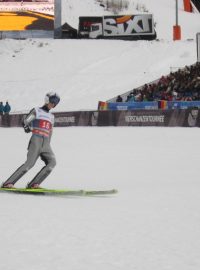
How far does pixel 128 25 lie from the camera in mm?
56625

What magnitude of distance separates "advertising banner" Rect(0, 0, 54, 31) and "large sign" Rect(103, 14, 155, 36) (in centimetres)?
464

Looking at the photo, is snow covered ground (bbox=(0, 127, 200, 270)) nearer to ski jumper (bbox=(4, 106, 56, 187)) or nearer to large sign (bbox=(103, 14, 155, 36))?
ski jumper (bbox=(4, 106, 56, 187))

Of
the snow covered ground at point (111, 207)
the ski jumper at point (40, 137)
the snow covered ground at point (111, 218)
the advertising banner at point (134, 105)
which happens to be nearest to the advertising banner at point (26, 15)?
the advertising banner at point (134, 105)

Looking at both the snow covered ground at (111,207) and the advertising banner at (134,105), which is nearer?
the snow covered ground at (111,207)

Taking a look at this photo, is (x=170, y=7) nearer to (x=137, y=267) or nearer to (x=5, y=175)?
(x=5, y=175)

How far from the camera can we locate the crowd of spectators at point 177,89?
32.1 m

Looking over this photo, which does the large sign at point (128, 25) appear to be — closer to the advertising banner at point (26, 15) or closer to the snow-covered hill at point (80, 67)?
the snow-covered hill at point (80, 67)

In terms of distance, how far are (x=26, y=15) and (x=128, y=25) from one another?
8345 millimetres

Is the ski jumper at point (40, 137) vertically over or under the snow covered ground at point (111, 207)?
over

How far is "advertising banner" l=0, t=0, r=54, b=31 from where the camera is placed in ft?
179

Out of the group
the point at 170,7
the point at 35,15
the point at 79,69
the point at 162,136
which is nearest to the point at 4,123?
the point at 162,136

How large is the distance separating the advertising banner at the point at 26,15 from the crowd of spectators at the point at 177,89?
816 inches

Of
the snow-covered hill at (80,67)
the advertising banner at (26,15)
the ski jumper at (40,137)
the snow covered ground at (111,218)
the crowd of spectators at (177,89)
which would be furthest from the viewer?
the advertising banner at (26,15)

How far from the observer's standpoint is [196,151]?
1784 cm
